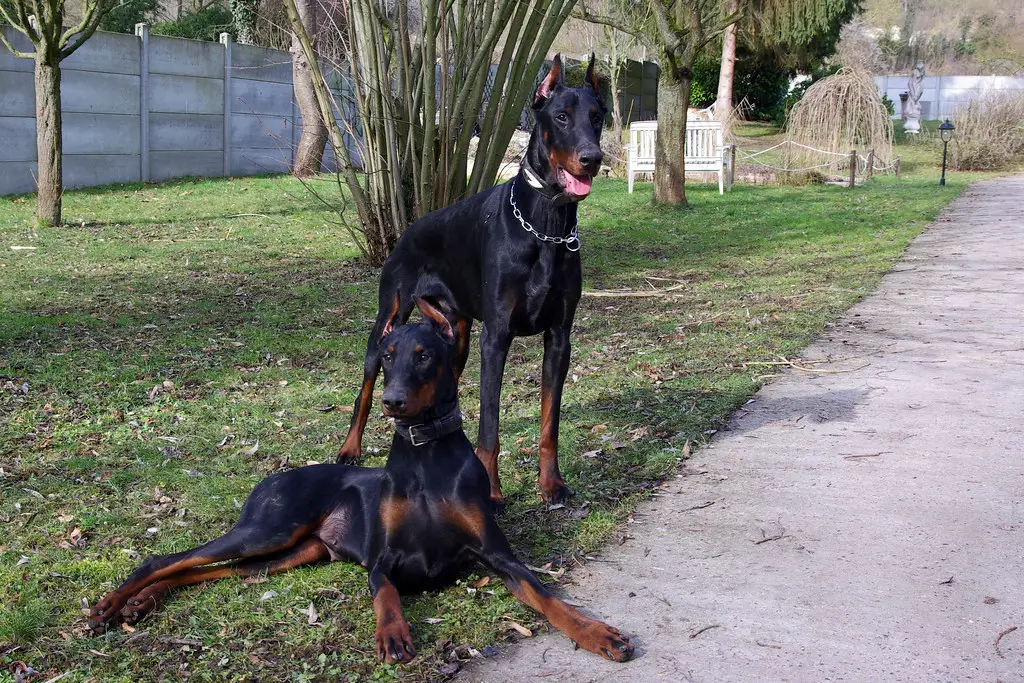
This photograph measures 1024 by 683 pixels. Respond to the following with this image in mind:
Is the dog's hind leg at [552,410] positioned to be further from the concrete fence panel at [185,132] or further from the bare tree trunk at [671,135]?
the concrete fence panel at [185,132]

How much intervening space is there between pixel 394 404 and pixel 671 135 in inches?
534

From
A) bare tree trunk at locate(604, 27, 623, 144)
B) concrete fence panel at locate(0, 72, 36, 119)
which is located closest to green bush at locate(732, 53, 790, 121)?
bare tree trunk at locate(604, 27, 623, 144)

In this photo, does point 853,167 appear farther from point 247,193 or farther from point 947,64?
point 947,64

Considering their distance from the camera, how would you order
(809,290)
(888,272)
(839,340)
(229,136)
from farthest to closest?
1. (229,136)
2. (888,272)
3. (809,290)
4. (839,340)

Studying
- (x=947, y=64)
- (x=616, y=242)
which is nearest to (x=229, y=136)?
(x=616, y=242)

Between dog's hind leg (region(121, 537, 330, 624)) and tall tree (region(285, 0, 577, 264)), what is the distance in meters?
6.19

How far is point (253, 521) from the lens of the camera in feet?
11.3

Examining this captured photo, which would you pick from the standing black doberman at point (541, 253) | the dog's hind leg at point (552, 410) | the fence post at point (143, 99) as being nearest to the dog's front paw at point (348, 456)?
the standing black doberman at point (541, 253)

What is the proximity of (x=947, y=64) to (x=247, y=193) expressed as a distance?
5664 cm

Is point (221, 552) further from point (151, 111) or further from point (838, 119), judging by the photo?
point (838, 119)

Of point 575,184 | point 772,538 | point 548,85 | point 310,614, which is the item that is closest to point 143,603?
point 310,614

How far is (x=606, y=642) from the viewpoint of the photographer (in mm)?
2967

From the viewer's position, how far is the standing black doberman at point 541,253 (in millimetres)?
3887

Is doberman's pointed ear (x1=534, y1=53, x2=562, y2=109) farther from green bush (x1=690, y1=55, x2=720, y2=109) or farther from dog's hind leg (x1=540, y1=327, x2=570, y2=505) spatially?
green bush (x1=690, y1=55, x2=720, y2=109)
